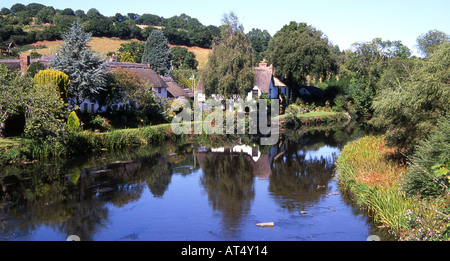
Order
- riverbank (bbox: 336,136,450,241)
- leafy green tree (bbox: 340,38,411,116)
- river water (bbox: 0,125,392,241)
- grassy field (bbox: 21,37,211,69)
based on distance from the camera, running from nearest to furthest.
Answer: riverbank (bbox: 336,136,450,241), river water (bbox: 0,125,392,241), leafy green tree (bbox: 340,38,411,116), grassy field (bbox: 21,37,211,69)

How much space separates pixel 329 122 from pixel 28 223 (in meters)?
38.5

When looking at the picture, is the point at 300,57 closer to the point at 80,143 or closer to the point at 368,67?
the point at 368,67

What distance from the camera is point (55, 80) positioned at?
26375mm

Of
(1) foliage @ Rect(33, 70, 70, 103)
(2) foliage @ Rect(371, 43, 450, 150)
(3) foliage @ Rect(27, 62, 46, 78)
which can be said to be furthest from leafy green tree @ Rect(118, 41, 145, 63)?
(2) foliage @ Rect(371, 43, 450, 150)

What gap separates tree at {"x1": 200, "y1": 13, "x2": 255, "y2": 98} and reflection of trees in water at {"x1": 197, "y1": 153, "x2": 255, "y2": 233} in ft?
29.7

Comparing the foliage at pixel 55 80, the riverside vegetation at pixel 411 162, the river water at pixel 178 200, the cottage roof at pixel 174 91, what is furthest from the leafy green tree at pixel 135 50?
the riverside vegetation at pixel 411 162

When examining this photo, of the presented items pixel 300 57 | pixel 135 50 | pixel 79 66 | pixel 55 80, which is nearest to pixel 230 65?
pixel 79 66

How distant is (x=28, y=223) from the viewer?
13266mm

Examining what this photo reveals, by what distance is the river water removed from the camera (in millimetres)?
12562

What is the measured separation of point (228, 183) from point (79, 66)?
52.6 ft

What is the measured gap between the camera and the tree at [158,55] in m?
67.1

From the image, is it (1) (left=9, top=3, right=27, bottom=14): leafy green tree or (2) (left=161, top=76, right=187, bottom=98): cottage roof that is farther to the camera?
(1) (left=9, top=3, right=27, bottom=14): leafy green tree

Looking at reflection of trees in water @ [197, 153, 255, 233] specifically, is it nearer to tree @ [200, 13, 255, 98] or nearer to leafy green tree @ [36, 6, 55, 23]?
tree @ [200, 13, 255, 98]
